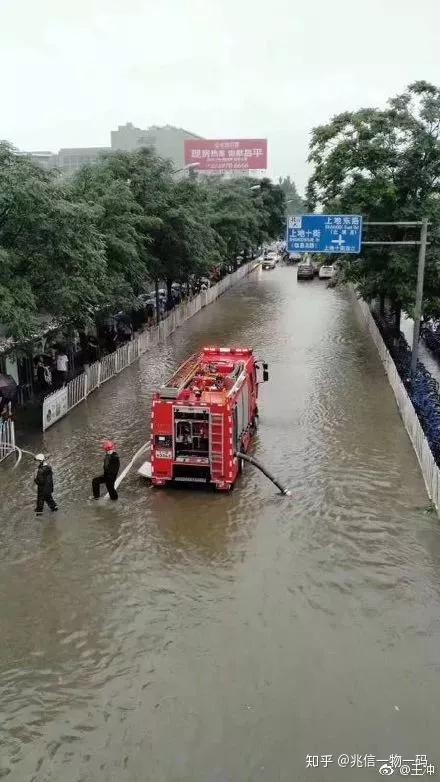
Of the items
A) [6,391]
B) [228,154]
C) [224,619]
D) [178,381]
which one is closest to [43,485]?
[178,381]

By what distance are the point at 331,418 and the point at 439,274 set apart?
310 inches

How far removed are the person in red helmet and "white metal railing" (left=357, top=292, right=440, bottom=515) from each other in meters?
6.28

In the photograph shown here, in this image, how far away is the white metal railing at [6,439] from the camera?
52.4 ft

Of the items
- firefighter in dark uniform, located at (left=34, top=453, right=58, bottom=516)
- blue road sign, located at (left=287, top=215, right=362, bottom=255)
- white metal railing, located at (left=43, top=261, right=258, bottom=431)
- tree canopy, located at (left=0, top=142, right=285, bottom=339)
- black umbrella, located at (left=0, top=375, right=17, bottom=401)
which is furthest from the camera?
blue road sign, located at (left=287, top=215, right=362, bottom=255)

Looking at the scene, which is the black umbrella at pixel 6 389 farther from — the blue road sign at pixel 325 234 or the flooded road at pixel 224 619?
the blue road sign at pixel 325 234

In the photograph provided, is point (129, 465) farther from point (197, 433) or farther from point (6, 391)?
point (6, 391)

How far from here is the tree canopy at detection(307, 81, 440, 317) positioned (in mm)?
Answer: 23406

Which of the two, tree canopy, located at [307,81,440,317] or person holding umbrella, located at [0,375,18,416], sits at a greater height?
tree canopy, located at [307,81,440,317]

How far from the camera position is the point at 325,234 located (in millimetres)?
21578

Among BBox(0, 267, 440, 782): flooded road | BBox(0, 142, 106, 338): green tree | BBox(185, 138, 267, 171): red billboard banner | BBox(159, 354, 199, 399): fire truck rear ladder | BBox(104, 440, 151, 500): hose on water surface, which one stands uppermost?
BBox(185, 138, 267, 171): red billboard banner

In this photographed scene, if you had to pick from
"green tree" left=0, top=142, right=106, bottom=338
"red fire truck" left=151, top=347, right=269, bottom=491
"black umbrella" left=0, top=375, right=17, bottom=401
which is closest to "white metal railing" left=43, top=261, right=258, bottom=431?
"black umbrella" left=0, top=375, right=17, bottom=401

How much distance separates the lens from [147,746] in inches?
282

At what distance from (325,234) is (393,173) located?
466 cm

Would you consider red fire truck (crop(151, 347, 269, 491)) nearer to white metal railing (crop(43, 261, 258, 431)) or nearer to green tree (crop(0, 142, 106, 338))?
green tree (crop(0, 142, 106, 338))
